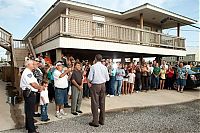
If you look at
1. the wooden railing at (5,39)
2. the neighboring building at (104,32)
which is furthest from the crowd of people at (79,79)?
the wooden railing at (5,39)

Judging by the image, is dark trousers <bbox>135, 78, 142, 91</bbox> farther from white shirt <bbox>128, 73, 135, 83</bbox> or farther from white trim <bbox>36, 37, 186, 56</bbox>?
white trim <bbox>36, 37, 186, 56</bbox>

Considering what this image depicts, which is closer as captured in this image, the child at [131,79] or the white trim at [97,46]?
the white trim at [97,46]

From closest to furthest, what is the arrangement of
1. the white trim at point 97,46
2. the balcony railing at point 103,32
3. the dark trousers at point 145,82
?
1. the white trim at point 97,46
2. the balcony railing at point 103,32
3. the dark trousers at point 145,82

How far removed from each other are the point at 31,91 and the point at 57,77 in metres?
1.53

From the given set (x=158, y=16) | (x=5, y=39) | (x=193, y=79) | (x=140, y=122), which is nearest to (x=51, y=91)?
(x=140, y=122)

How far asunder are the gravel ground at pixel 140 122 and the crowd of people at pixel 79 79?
553 mm

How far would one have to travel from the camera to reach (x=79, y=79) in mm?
6535

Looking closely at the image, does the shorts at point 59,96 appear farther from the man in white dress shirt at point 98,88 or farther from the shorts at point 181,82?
the shorts at point 181,82

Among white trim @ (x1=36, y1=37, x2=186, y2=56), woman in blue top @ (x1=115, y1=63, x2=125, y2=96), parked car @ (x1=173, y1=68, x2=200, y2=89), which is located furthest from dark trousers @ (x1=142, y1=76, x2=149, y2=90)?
parked car @ (x1=173, y1=68, x2=200, y2=89)

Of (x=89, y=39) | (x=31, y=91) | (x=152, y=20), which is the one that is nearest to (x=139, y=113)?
(x=31, y=91)

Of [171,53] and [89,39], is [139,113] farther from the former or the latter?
[171,53]

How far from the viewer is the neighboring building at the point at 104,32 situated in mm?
10336

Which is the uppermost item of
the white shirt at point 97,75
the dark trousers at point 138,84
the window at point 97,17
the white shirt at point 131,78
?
the window at point 97,17

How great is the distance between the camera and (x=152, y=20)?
18391 mm
